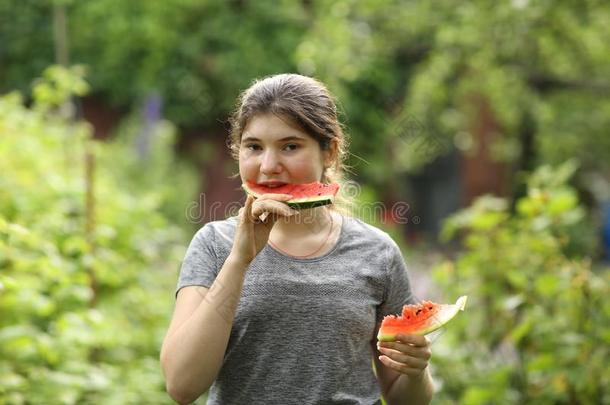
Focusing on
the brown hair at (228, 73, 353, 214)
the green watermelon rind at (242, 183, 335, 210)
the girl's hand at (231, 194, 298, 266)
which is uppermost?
the brown hair at (228, 73, 353, 214)

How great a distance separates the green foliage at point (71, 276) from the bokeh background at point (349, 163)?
17 mm

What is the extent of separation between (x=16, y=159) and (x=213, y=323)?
318cm

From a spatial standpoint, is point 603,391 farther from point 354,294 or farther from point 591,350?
point 354,294

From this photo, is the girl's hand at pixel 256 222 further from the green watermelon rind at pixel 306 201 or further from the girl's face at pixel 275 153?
the girl's face at pixel 275 153

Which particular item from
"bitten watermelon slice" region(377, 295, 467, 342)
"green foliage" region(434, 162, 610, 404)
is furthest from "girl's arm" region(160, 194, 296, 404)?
"green foliage" region(434, 162, 610, 404)

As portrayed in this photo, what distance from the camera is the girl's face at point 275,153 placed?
7.36 feet

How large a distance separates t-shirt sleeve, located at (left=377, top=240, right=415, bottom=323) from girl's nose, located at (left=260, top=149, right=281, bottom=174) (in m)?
0.44

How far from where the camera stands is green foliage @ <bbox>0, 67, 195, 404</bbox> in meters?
3.50

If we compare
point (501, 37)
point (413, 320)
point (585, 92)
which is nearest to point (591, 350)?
point (413, 320)

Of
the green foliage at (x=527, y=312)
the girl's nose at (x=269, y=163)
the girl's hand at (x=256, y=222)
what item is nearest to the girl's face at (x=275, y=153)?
the girl's nose at (x=269, y=163)

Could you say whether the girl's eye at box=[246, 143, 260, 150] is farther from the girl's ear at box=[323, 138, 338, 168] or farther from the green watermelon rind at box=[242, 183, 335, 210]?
the girl's ear at box=[323, 138, 338, 168]

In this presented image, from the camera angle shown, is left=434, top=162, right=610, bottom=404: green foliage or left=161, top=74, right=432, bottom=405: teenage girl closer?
left=161, top=74, right=432, bottom=405: teenage girl

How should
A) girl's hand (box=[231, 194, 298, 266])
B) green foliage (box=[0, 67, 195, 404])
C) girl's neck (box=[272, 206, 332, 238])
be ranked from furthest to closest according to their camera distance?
green foliage (box=[0, 67, 195, 404]), girl's neck (box=[272, 206, 332, 238]), girl's hand (box=[231, 194, 298, 266])

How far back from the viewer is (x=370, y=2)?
7.37 meters
